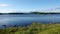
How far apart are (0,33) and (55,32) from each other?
6.09m

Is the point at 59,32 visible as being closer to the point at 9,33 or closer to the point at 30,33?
the point at 30,33

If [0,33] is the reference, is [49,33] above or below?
above

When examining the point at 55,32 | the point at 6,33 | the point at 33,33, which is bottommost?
the point at 6,33

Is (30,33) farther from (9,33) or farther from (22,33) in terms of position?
(9,33)

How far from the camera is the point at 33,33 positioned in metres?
13.7

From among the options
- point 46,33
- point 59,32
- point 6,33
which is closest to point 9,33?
point 6,33

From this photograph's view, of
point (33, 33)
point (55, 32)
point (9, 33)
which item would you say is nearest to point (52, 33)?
point (55, 32)

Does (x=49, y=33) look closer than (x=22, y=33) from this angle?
Yes

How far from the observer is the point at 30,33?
13.5 metres

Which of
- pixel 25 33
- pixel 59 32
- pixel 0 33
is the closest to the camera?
pixel 59 32

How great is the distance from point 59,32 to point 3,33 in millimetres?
6283

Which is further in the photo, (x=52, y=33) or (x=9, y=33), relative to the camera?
(x=9, y=33)

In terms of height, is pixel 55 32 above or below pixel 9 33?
above

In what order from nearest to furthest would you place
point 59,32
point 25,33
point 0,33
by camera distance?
point 59,32, point 25,33, point 0,33
